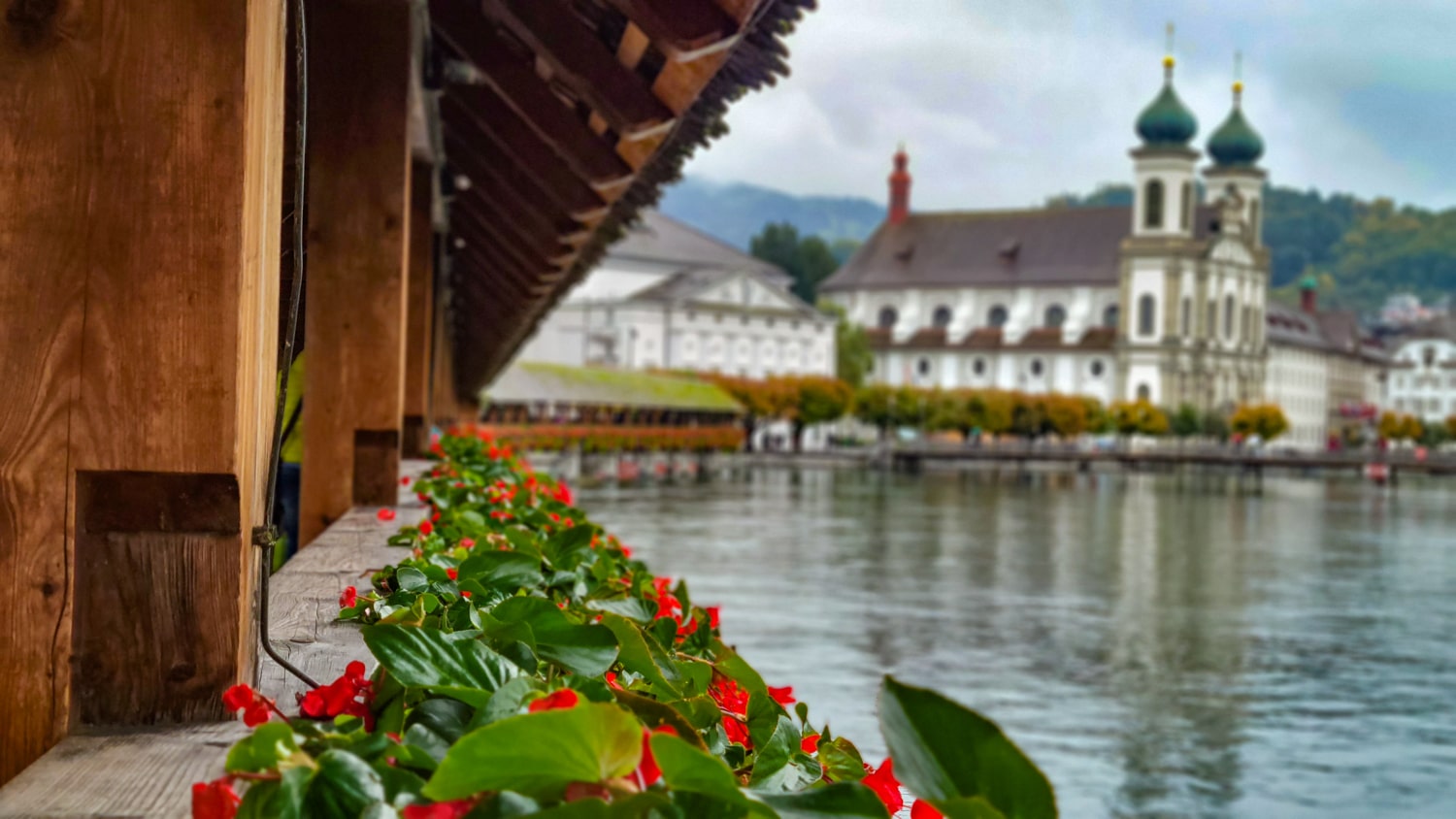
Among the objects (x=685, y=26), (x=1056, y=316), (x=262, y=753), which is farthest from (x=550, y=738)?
(x=1056, y=316)

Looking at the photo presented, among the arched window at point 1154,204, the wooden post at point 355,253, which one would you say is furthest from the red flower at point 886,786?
the arched window at point 1154,204

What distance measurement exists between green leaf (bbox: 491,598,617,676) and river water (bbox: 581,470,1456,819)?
9.52m

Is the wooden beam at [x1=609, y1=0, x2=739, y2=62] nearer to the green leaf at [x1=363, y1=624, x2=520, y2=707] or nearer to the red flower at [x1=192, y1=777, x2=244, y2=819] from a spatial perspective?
the green leaf at [x1=363, y1=624, x2=520, y2=707]

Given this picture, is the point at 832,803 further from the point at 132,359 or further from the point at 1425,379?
the point at 1425,379

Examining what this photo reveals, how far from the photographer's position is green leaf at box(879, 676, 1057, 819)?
4.61ft

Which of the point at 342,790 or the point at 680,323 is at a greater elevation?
the point at 680,323

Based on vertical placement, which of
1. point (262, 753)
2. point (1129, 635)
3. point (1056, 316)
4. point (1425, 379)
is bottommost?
point (1129, 635)

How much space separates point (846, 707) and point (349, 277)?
9.23 m

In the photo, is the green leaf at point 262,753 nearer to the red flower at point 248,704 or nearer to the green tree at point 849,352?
the red flower at point 248,704

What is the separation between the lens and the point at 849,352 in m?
106

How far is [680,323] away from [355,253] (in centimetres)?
8471

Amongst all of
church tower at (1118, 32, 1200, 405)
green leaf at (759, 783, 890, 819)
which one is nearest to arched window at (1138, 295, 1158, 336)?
church tower at (1118, 32, 1200, 405)

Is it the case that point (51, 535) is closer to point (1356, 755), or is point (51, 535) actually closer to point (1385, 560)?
point (1356, 755)

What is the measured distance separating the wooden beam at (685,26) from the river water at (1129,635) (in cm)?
802
